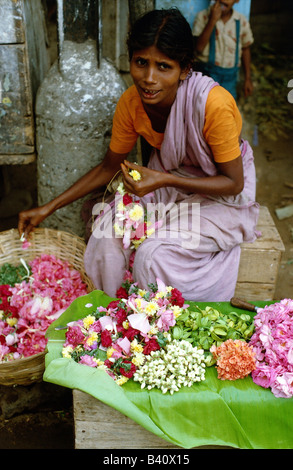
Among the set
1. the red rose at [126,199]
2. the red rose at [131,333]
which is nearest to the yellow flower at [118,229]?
the red rose at [126,199]

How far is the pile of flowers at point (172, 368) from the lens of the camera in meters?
1.92

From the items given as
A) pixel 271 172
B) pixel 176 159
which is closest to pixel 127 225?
pixel 176 159

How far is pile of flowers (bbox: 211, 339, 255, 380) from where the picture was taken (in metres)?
1.92

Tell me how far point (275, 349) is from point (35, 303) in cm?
143

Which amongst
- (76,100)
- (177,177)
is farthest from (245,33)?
(177,177)

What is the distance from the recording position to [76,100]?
3.07 m

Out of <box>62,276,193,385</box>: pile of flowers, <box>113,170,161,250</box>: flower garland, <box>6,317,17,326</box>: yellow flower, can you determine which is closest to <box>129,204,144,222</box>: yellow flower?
<box>113,170,161,250</box>: flower garland

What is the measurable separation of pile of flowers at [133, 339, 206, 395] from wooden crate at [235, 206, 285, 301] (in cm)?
99

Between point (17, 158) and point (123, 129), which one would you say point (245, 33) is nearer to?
point (123, 129)

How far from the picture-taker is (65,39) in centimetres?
302

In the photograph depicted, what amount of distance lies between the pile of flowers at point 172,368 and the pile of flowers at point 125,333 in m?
0.04

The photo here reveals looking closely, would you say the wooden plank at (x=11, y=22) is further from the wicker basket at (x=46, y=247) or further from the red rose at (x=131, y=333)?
the red rose at (x=131, y=333)

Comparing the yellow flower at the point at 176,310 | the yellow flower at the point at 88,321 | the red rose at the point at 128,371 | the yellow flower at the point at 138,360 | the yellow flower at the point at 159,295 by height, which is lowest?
the red rose at the point at 128,371

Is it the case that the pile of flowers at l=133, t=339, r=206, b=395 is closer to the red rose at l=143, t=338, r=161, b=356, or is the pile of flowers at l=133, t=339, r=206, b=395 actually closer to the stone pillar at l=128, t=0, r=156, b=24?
the red rose at l=143, t=338, r=161, b=356
